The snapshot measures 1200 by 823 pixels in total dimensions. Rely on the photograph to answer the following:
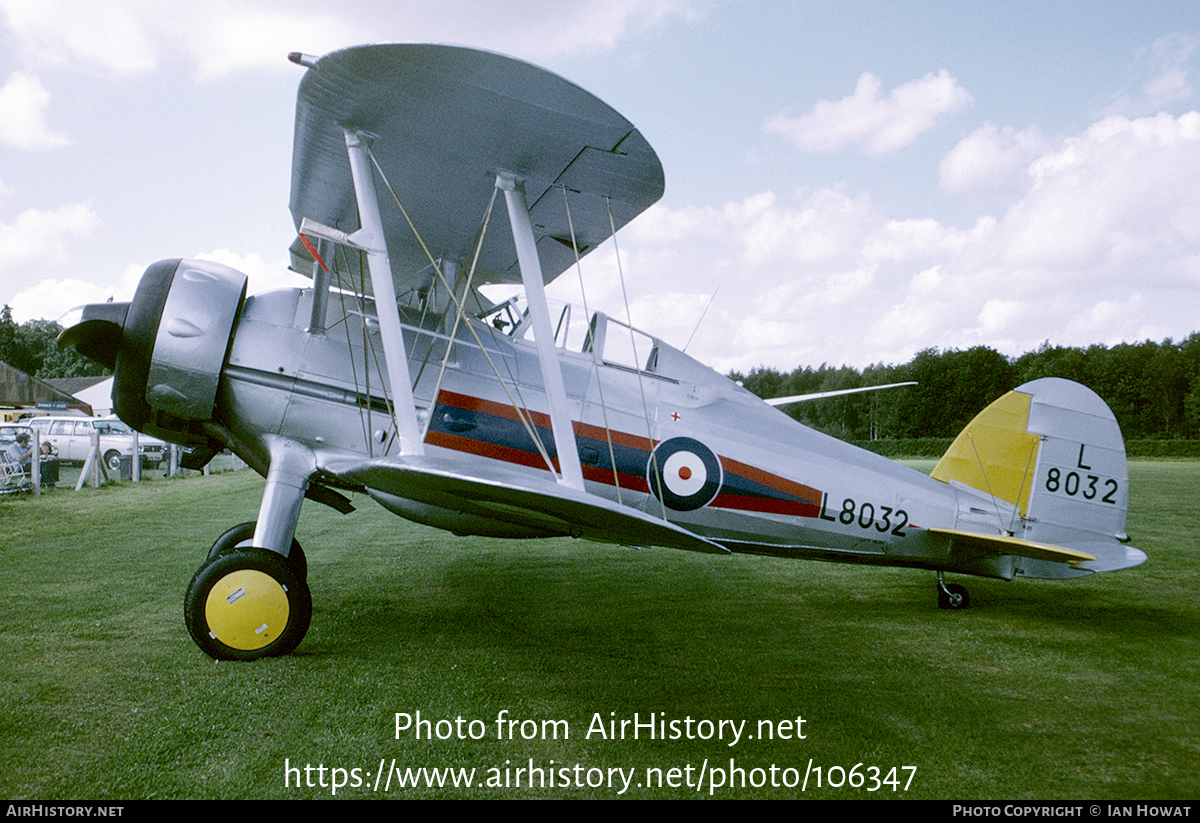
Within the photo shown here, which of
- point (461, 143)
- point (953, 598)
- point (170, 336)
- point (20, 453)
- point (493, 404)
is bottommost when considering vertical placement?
point (20, 453)

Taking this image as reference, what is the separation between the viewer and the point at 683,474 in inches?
165

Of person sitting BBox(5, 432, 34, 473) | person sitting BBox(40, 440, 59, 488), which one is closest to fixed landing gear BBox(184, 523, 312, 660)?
person sitting BBox(5, 432, 34, 473)

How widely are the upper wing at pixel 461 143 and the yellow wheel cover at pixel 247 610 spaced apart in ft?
5.90

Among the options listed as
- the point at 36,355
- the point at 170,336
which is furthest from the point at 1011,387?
the point at 36,355

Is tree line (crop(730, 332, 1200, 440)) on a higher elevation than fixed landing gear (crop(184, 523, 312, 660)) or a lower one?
higher

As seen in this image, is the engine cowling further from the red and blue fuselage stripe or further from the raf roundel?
the raf roundel

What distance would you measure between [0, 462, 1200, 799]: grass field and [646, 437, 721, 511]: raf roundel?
829mm

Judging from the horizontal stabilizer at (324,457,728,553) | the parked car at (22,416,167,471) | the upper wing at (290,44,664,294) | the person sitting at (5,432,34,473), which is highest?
the upper wing at (290,44,664,294)

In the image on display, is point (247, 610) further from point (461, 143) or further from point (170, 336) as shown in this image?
point (461, 143)

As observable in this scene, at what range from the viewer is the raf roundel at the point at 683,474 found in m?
4.17

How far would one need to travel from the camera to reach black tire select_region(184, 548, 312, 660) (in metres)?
3.20

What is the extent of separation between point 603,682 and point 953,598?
316 cm

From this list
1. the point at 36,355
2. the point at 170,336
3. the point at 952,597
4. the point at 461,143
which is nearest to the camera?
the point at 461,143
